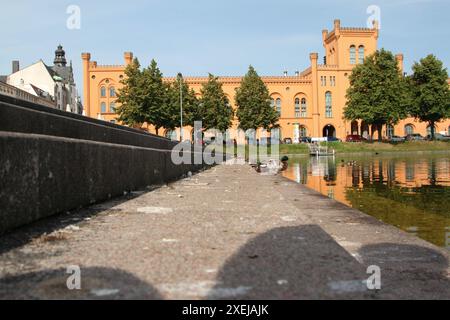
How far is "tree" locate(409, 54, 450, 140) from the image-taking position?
68.7 meters

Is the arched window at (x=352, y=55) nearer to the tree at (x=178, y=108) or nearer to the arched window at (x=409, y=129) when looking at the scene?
the arched window at (x=409, y=129)

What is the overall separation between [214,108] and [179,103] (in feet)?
18.9

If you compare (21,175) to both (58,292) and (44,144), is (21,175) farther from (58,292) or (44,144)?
(58,292)

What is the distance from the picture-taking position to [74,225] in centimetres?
429


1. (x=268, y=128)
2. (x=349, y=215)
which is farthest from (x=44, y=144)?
(x=268, y=128)

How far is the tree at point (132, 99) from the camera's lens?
56562 mm

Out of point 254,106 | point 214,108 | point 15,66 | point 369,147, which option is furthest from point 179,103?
point 15,66

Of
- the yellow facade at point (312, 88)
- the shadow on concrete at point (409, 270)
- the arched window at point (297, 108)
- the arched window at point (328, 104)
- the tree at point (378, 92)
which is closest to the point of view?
the shadow on concrete at point (409, 270)

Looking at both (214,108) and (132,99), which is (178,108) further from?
(132,99)

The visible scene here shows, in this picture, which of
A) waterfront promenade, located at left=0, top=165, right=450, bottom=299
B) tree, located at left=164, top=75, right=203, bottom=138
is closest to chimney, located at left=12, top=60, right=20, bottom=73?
tree, located at left=164, top=75, right=203, bottom=138

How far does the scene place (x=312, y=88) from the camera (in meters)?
85.5

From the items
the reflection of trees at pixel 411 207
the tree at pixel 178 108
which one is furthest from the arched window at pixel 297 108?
the reflection of trees at pixel 411 207

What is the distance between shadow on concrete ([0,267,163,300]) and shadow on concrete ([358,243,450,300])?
4.30ft
